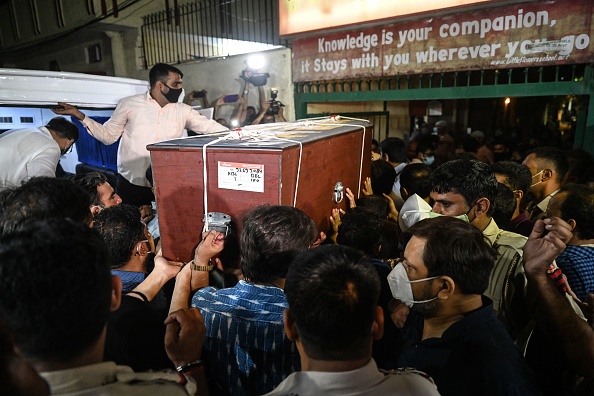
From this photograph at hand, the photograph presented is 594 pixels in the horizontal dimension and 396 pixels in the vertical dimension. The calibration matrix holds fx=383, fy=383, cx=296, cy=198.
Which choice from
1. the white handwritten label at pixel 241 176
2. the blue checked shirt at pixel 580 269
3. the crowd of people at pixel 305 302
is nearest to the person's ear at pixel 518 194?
the crowd of people at pixel 305 302

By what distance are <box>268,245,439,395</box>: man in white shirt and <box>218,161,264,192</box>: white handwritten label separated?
0.73 metres

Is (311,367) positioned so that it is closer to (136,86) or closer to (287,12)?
(136,86)

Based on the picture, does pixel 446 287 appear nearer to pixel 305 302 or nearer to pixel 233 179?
pixel 305 302

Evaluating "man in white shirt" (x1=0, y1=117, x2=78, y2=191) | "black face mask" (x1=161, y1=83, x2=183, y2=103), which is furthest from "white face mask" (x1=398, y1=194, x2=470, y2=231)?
"man in white shirt" (x1=0, y1=117, x2=78, y2=191)

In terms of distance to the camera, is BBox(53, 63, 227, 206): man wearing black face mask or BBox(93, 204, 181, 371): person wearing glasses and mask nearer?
BBox(93, 204, 181, 371): person wearing glasses and mask

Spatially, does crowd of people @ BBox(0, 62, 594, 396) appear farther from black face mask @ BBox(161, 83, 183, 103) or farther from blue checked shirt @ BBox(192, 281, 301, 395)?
black face mask @ BBox(161, 83, 183, 103)

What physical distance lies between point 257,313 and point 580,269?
1.55m

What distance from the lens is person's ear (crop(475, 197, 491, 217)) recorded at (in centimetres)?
214

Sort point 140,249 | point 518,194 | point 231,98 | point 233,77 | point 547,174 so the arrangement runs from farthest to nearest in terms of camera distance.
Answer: point 233,77, point 231,98, point 547,174, point 518,194, point 140,249

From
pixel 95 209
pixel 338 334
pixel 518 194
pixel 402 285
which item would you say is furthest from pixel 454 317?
pixel 95 209

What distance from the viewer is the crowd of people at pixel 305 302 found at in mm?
810

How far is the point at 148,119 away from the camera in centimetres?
320

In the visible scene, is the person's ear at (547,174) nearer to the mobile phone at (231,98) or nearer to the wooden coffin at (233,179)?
the wooden coffin at (233,179)

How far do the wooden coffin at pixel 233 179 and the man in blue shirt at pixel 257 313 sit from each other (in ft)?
0.63
